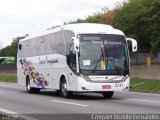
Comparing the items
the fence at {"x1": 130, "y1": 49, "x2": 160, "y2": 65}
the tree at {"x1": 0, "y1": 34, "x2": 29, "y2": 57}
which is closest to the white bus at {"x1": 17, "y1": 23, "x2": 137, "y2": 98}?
the fence at {"x1": 130, "y1": 49, "x2": 160, "y2": 65}

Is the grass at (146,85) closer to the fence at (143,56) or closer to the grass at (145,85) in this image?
the grass at (145,85)

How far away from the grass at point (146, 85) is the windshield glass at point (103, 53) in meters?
7.36

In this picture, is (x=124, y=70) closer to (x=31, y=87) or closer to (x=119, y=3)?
(x=31, y=87)

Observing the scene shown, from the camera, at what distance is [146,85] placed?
3353cm

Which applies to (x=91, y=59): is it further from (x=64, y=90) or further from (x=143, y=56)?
(x=143, y=56)

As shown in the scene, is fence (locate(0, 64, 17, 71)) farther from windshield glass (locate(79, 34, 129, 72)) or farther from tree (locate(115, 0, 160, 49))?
windshield glass (locate(79, 34, 129, 72))

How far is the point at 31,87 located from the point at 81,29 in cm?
874

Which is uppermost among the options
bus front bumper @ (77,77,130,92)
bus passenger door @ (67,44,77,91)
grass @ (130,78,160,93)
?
bus passenger door @ (67,44,77,91)

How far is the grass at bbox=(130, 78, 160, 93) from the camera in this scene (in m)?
31.3

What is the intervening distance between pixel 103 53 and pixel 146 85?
435 inches

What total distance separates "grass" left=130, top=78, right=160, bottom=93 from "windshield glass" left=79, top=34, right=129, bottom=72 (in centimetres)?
736

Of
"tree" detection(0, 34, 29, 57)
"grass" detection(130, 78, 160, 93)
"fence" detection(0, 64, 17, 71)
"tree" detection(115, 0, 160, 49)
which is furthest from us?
"tree" detection(0, 34, 29, 57)

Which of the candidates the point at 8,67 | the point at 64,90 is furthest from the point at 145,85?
the point at 8,67

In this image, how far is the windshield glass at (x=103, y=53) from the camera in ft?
75.4
